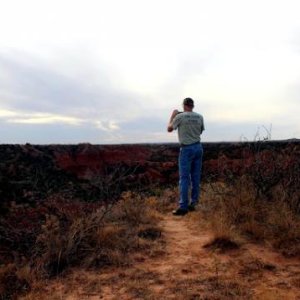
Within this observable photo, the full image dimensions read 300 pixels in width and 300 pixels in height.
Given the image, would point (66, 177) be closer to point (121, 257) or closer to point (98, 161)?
point (98, 161)

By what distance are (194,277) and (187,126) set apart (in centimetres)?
331

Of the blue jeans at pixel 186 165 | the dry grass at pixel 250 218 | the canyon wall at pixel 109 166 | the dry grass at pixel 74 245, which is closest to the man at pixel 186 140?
the blue jeans at pixel 186 165

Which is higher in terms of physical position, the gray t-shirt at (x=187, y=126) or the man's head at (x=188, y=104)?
the man's head at (x=188, y=104)

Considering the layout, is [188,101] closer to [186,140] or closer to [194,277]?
[186,140]

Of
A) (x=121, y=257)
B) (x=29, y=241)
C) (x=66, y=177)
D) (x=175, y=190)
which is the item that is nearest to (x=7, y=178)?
(x=66, y=177)

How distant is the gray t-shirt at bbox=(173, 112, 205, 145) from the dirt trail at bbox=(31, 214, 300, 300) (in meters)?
2.19

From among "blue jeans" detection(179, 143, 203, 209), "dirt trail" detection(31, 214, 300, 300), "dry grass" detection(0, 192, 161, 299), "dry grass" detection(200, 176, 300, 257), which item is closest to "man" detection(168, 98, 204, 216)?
"blue jeans" detection(179, 143, 203, 209)

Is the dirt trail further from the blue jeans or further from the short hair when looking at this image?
the short hair

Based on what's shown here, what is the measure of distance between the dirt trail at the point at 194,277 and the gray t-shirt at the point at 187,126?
86.0 inches

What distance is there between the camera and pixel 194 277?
5902mm

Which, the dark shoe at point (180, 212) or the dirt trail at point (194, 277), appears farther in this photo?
the dark shoe at point (180, 212)

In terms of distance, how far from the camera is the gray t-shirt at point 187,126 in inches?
343

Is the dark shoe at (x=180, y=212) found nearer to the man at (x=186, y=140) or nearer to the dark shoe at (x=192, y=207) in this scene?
the man at (x=186, y=140)

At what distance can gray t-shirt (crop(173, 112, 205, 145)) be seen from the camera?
8.72m
